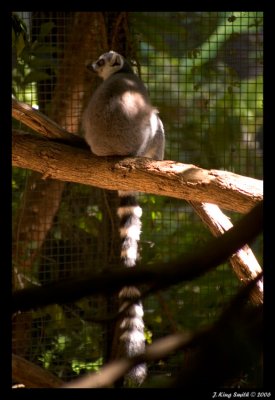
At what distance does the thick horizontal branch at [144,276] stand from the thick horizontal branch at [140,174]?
87.0 inches

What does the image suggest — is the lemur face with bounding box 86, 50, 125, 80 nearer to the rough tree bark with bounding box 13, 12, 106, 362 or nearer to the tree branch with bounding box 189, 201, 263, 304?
the rough tree bark with bounding box 13, 12, 106, 362

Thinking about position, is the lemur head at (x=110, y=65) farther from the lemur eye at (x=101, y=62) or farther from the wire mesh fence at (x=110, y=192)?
the wire mesh fence at (x=110, y=192)

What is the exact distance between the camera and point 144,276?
69cm

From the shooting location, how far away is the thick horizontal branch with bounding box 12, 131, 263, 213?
2965mm

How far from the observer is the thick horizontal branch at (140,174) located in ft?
9.73

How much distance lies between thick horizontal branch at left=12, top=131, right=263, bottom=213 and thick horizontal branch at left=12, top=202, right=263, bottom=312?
221 cm

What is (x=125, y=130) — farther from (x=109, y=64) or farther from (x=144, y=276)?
(x=144, y=276)

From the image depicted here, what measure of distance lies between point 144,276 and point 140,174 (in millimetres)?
2546

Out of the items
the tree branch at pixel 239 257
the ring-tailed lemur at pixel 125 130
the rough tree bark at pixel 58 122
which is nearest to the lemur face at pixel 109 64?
the ring-tailed lemur at pixel 125 130

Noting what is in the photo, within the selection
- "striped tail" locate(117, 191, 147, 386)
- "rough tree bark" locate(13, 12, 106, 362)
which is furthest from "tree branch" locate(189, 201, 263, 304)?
"rough tree bark" locate(13, 12, 106, 362)

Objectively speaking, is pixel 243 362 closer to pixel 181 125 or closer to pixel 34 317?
pixel 34 317

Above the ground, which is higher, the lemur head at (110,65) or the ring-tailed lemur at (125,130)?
the lemur head at (110,65)

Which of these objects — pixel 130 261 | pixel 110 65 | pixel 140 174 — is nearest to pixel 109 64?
pixel 110 65
